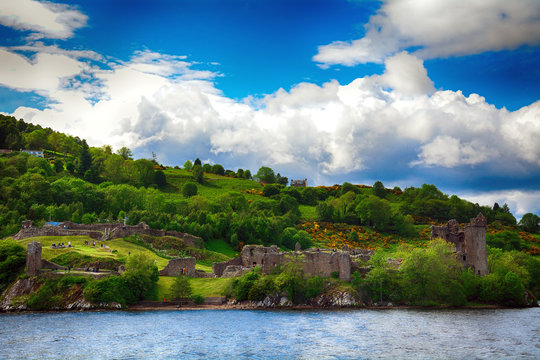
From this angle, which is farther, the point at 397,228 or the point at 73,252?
the point at 397,228

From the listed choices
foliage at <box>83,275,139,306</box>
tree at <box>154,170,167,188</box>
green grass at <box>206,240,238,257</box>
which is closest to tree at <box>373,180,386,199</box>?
tree at <box>154,170,167,188</box>

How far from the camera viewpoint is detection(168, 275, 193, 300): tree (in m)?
71.1

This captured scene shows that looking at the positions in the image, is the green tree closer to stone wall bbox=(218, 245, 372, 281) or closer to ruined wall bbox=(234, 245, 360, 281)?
stone wall bbox=(218, 245, 372, 281)

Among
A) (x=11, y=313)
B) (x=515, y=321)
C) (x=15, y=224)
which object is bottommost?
(x=11, y=313)

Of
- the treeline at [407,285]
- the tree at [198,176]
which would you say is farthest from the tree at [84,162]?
the treeline at [407,285]

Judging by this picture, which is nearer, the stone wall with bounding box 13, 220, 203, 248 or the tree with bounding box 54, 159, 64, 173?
the stone wall with bounding box 13, 220, 203, 248

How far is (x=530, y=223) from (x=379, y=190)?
168 ft

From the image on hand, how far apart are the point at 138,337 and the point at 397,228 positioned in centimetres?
10369

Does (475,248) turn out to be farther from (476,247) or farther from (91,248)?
(91,248)

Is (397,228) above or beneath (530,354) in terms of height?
above

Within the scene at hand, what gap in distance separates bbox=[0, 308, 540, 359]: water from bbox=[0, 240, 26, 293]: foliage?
9.17m

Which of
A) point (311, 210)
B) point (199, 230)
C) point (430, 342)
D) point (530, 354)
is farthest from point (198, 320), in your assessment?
point (311, 210)

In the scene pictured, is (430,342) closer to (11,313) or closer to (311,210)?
(11,313)

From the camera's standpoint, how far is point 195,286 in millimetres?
75625
